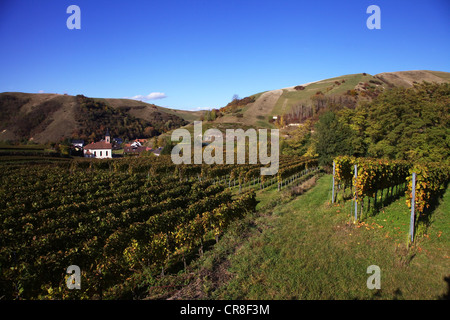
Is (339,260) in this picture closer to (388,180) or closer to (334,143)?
(388,180)

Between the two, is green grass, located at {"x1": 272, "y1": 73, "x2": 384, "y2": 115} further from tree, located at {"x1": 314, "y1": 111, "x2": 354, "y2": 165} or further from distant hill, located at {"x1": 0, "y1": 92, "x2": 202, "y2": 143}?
distant hill, located at {"x1": 0, "y1": 92, "x2": 202, "y2": 143}

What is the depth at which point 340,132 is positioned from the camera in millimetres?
40188

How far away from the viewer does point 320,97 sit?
357 ft

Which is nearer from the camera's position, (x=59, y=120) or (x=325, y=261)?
(x=325, y=261)

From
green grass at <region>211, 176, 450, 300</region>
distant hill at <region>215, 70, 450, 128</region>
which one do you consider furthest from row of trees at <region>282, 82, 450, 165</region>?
distant hill at <region>215, 70, 450, 128</region>

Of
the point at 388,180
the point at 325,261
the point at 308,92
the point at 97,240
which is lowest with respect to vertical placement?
the point at 325,261

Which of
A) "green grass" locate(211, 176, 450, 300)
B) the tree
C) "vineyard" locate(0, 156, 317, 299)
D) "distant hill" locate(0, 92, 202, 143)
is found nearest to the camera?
"green grass" locate(211, 176, 450, 300)

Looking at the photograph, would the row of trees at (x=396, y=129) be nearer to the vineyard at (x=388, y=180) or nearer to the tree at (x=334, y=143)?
the tree at (x=334, y=143)

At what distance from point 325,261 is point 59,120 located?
6428 inches

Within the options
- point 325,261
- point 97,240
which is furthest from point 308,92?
→ point 97,240

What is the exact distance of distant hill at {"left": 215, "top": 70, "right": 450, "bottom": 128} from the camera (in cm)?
9894

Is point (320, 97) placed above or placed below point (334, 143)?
above

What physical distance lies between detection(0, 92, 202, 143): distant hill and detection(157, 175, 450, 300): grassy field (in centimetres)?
13521

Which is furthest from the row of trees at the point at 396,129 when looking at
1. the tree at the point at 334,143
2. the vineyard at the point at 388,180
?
the vineyard at the point at 388,180
